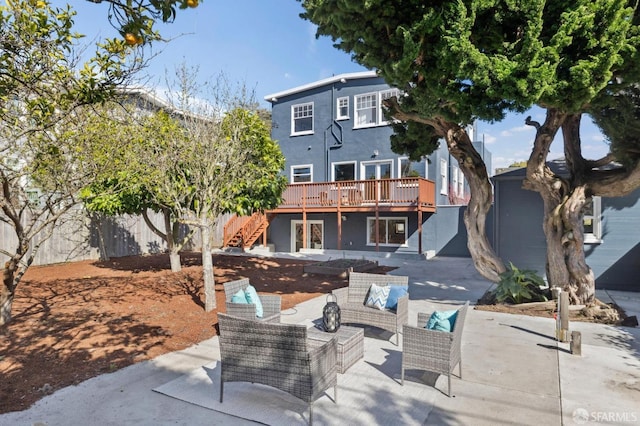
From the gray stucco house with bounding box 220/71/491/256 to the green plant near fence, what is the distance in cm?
717

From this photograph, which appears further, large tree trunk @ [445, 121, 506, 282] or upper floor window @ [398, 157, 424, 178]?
upper floor window @ [398, 157, 424, 178]

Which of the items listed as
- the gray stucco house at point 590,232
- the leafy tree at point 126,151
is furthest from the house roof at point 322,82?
the leafy tree at point 126,151

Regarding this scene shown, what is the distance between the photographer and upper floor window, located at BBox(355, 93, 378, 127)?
17344 mm

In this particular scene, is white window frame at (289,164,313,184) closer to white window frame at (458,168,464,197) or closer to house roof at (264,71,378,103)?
house roof at (264,71,378,103)

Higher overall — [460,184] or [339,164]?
[339,164]

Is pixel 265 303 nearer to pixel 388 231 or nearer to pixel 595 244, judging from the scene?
pixel 595 244

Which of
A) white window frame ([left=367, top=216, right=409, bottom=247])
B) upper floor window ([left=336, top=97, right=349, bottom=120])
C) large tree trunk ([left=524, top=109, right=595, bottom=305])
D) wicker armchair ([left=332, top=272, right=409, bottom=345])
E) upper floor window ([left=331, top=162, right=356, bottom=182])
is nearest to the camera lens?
wicker armchair ([left=332, top=272, right=409, bottom=345])

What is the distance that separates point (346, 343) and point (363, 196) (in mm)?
12115

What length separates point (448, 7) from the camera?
577 cm

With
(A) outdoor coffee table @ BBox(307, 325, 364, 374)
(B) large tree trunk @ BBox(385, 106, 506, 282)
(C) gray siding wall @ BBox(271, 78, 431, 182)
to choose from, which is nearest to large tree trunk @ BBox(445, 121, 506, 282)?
(B) large tree trunk @ BBox(385, 106, 506, 282)

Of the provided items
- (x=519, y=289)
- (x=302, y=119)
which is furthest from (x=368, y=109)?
(x=519, y=289)

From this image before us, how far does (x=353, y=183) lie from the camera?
16.5 metres

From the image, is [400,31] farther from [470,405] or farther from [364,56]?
[470,405]

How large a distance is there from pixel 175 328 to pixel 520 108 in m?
6.34
